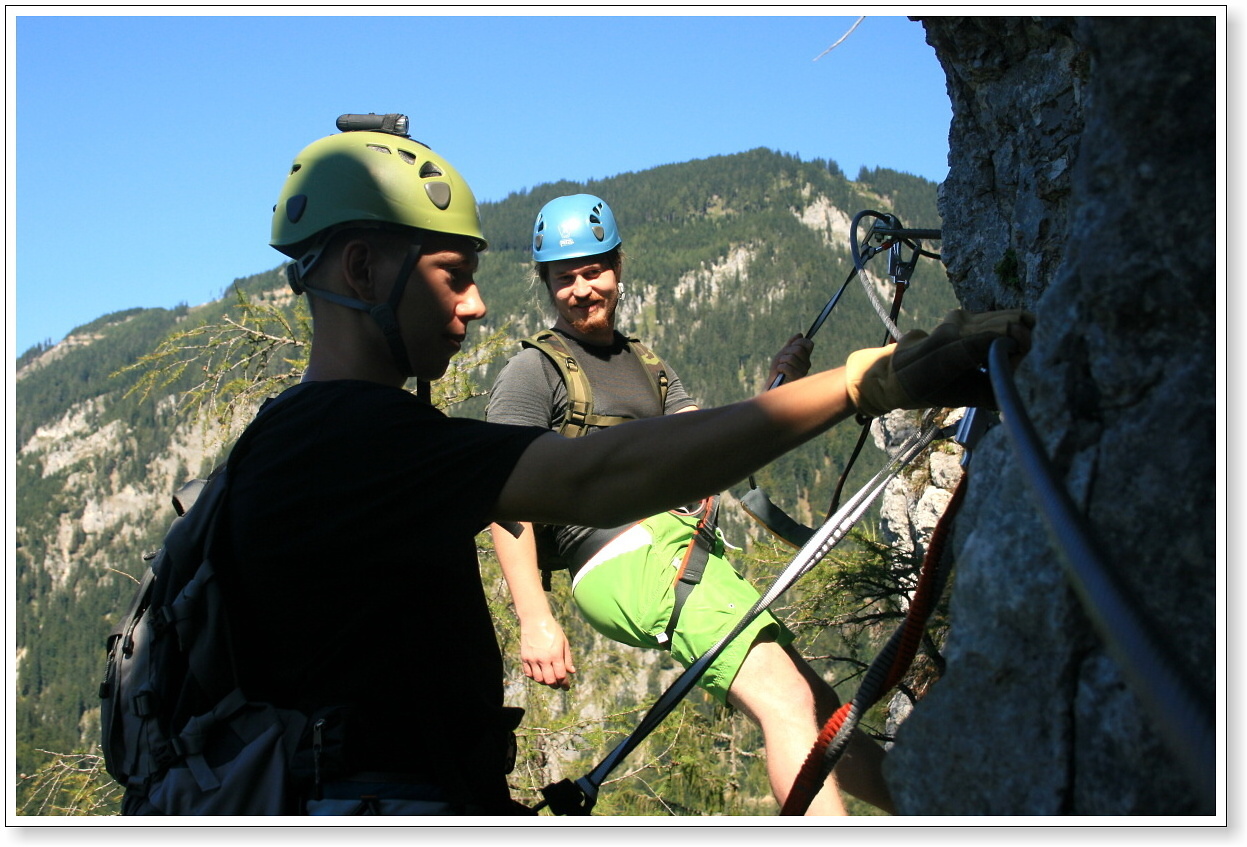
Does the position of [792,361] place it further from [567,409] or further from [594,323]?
[594,323]

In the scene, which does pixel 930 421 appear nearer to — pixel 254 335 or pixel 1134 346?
pixel 1134 346

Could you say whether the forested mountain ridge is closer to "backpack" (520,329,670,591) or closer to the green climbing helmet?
"backpack" (520,329,670,591)

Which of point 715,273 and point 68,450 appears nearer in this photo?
point 68,450

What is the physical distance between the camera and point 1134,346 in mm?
1516

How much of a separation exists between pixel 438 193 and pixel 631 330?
407ft

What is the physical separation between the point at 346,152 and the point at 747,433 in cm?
139

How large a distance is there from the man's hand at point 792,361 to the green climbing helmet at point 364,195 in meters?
1.13

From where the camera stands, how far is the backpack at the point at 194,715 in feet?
6.86

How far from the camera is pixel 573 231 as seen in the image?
4438mm

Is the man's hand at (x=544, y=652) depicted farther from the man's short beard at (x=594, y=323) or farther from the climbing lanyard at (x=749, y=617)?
the man's short beard at (x=594, y=323)

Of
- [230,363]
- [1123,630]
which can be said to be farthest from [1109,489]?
[230,363]

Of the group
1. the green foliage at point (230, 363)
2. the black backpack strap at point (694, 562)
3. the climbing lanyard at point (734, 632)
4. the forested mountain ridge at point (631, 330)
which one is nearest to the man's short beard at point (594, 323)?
the black backpack strap at point (694, 562)

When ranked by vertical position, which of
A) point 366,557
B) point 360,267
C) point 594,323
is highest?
point 594,323
